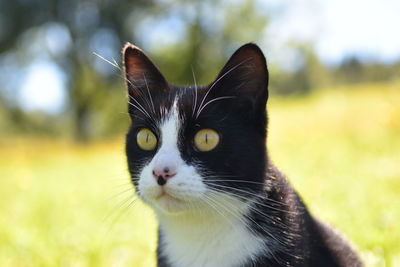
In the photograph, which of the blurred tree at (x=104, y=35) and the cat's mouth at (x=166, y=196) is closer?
the cat's mouth at (x=166, y=196)

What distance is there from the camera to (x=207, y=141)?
2.16 m

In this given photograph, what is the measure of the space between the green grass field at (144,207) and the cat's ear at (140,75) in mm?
430

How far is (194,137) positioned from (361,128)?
12.2 metres

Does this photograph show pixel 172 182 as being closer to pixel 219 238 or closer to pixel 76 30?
pixel 219 238

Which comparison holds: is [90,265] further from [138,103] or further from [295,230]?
[295,230]

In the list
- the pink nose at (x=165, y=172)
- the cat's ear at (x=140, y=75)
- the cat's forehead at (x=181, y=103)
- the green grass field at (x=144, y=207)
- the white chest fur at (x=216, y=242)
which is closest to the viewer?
the pink nose at (x=165, y=172)

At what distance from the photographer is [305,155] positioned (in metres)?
9.95

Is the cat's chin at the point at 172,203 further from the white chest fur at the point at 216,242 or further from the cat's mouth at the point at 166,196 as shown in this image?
the white chest fur at the point at 216,242

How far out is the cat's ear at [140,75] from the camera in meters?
2.61

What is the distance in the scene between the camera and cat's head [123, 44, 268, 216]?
6.80 ft

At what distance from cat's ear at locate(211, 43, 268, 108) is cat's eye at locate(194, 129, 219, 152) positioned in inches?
10.4

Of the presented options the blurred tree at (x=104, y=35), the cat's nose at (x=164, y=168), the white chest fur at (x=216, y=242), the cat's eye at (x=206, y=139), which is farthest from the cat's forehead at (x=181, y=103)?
the blurred tree at (x=104, y=35)

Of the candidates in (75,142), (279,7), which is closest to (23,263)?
(75,142)

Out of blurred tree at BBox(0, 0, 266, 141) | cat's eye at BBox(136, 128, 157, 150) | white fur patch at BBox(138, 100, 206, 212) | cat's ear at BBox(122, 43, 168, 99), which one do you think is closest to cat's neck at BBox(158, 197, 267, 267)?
white fur patch at BBox(138, 100, 206, 212)
